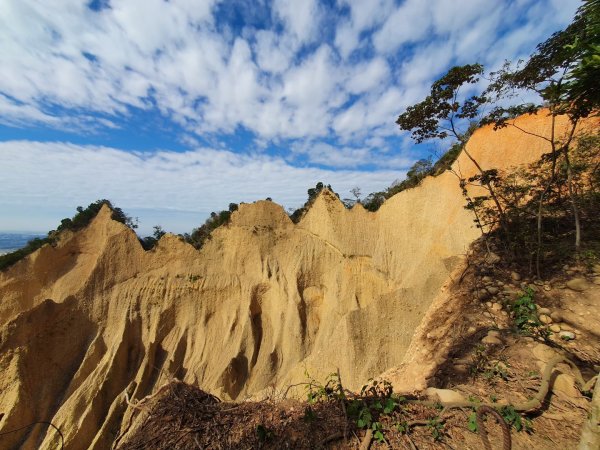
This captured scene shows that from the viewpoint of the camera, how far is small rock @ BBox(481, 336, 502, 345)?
5.08 metres

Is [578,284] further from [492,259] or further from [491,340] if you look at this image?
[491,340]

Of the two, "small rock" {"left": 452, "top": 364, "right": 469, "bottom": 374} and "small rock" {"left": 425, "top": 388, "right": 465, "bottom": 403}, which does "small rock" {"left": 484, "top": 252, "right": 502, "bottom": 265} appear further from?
"small rock" {"left": 425, "top": 388, "right": 465, "bottom": 403}

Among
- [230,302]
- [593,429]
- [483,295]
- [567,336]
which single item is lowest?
[230,302]

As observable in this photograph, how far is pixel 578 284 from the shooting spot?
5930 mm

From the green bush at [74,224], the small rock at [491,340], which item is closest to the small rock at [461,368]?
the small rock at [491,340]

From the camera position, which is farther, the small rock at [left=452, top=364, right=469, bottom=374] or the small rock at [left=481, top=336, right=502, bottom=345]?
the small rock at [left=481, top=336, right=502, bottom=345]

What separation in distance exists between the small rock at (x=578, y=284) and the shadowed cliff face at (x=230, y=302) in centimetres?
434

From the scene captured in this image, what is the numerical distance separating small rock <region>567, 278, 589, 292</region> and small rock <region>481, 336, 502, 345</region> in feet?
7.35

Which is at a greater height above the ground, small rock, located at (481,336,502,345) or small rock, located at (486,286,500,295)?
small rock, located at (486,286,500,295)

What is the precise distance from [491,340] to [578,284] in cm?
245

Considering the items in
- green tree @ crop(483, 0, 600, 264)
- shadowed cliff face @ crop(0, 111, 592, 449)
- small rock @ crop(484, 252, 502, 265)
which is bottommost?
shadowed cliff face @ crop(0, 111, 592, 449)

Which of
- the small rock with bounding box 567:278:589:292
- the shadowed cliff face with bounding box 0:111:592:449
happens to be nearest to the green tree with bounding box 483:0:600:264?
the small rock with bounding box 567:278:589:292

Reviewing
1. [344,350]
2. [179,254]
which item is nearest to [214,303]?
[179,254]

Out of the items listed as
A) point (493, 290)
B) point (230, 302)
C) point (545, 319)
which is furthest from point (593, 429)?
point (230, 302)
